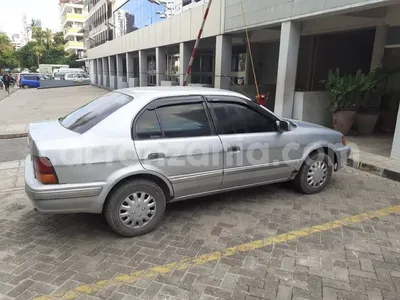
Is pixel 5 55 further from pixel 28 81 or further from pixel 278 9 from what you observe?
pixel 278 9

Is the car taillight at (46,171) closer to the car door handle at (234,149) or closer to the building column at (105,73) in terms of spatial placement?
the car door handle at (234,149)

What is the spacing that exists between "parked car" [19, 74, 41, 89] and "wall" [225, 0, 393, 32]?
1311 inches

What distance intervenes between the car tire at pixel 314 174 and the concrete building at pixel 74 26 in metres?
73.9

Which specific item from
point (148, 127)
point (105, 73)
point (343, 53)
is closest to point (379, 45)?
point (343, 53)

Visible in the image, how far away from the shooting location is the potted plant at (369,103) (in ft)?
25.4

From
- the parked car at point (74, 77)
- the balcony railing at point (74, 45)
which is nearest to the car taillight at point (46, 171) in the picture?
the parked car at point (74, 77)

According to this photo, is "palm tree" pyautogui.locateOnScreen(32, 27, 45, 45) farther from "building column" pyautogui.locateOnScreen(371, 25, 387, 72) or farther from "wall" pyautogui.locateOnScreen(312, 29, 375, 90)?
"building column" pyautogui.locateOnScreen(371, 25, 387, 72)

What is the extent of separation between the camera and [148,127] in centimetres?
342

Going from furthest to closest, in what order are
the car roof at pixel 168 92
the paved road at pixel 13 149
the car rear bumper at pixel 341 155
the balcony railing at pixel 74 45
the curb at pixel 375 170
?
the balcony railing at pixel 74 45
the paved road at pixel 13 149
the curb at pixel 375 170
the car rear bumper at pixel 341 155
the car roof at pixel 168 92

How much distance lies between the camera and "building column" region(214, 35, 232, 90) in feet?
35.9

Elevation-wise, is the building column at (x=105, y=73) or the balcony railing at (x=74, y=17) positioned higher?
the balcony railing at (x=74, y=17)

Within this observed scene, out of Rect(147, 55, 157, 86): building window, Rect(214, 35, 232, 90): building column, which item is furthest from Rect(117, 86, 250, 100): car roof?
Rect(147, 55, 157, 86): building window

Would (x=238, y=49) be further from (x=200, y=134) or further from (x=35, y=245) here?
(x=35, y=245)

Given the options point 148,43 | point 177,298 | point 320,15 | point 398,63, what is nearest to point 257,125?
point 177,298
